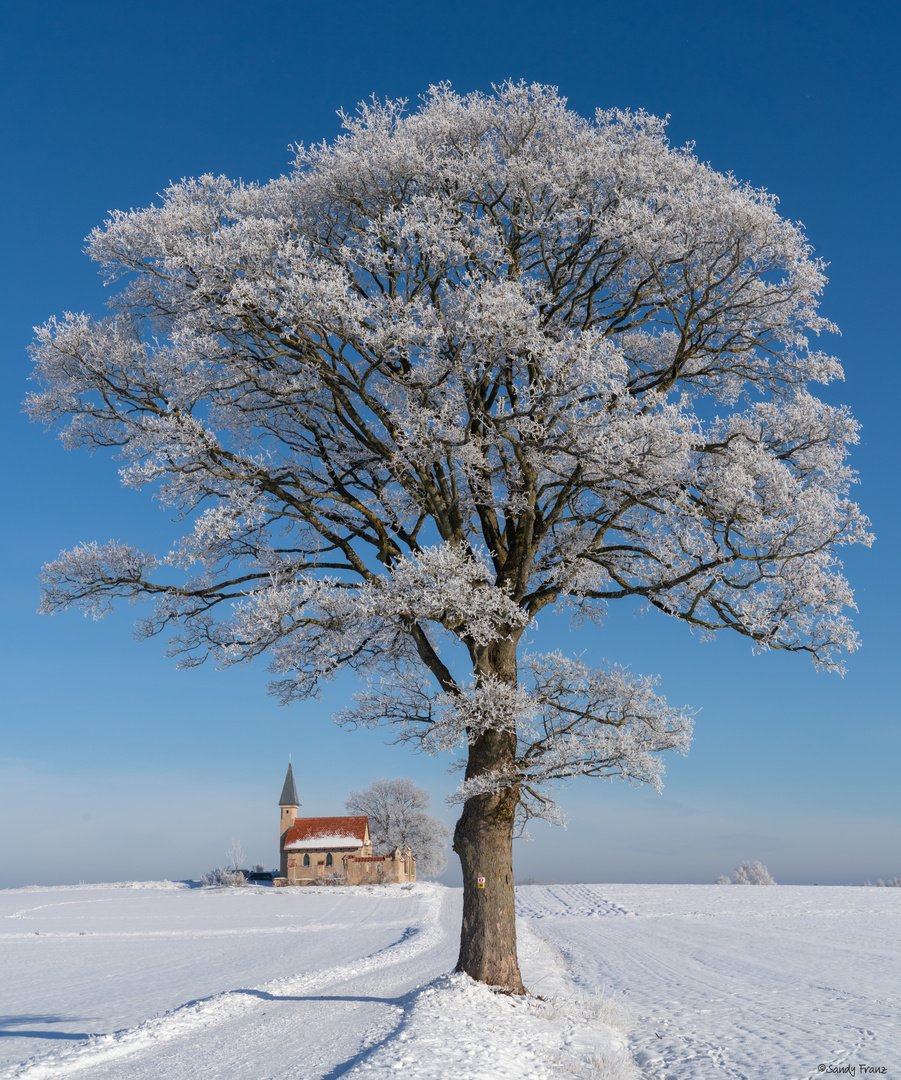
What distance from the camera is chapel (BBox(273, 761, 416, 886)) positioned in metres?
59.1

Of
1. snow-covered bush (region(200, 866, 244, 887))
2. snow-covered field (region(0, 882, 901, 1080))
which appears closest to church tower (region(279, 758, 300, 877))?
snow-covered bush (region(200, 866, 244, 887))

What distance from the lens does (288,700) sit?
11867 mm

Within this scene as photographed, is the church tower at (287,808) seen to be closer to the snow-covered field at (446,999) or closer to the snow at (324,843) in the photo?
the snow at (324,843)

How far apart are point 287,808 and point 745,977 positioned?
5885 cm

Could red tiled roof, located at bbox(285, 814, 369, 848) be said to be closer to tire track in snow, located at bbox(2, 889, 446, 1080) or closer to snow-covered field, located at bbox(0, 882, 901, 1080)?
snow-covered field, located at bbox(0, 882, 901, 1080)

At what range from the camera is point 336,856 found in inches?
2438

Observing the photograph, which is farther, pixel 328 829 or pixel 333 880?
pixel 328 829

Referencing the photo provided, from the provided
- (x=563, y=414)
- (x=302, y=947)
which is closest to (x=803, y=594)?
(x=563, y=414)

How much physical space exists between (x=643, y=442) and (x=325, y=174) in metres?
6.24

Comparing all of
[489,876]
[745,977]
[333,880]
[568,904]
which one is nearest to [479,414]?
[489,876]

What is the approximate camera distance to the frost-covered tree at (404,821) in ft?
223

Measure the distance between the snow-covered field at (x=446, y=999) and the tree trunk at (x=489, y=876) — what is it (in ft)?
1.40

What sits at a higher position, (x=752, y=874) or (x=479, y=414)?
(x=479, y=414)

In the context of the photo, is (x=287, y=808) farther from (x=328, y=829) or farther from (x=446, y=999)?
(x=446, y=999)
